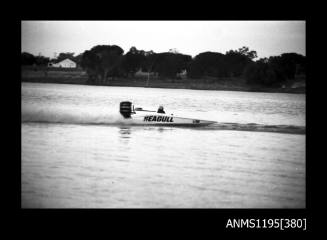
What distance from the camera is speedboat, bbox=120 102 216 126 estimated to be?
1939cm

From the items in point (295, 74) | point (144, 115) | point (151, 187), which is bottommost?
point (151, 187)

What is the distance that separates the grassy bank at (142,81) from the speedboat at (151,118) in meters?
45.5

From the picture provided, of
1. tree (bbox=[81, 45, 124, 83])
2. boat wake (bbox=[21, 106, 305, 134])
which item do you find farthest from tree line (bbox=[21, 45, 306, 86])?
boat wake (bbox=[21, 106, 305, 134])

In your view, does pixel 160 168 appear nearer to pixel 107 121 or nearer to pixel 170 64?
pixel 107 121

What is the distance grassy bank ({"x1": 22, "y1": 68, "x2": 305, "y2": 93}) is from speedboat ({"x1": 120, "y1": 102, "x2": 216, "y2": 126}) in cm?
4551

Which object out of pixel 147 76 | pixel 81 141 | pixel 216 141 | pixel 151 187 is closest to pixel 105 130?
pixel 81 141

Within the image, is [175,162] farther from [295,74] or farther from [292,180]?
[295,74]

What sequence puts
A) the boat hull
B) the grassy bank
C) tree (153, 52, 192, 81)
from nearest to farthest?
the boat hull → the grassy bank → tree (153, 52, 192, 81)

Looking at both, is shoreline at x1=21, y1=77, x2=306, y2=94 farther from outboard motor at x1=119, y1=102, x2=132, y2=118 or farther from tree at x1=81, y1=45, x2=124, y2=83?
outboard motor at x1=119, y1=102, x2=132, y2=118

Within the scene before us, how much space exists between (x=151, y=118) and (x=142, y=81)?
57.4 m

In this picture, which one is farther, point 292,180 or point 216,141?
point 216,141

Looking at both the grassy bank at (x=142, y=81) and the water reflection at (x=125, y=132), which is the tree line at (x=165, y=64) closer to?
the grassy bank at (x=142, y=81)
